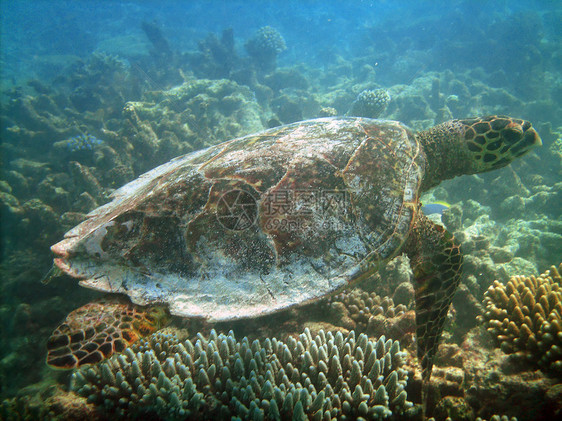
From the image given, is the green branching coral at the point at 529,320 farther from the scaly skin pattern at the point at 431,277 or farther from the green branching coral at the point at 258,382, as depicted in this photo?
the green branching coral at the point at 258,382

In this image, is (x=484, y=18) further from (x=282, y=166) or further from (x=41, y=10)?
(x=41, y=10)

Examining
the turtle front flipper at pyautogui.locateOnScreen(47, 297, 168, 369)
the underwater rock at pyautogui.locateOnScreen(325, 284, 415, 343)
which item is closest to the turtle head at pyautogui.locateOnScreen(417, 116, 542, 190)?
the underwater rock at pyautogui.locateOnScreen(325, 284, 415, 343)

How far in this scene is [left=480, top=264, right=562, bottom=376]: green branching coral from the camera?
206 centimetres

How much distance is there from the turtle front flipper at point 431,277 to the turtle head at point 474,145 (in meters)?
0.99

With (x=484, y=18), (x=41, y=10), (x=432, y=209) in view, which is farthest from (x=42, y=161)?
(x=41, y=10)

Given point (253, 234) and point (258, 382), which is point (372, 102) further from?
point (258, 382)

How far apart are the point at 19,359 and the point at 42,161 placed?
8199 mm

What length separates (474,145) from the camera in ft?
11.0

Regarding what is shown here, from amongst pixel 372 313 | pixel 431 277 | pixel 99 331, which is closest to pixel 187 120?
pixel 99 331

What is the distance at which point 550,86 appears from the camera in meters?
14.2

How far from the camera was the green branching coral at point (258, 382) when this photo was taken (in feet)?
6.39

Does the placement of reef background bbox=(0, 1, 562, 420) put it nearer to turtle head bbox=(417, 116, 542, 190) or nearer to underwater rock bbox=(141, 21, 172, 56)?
underwater rock bbox=(141, 21, 172, 56)

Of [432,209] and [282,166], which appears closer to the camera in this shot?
[282,166]

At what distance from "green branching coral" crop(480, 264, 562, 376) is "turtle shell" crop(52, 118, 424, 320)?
55.8 inches
